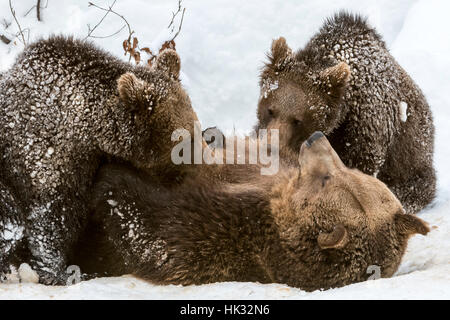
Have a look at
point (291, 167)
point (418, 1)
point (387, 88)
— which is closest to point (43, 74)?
point (291, 167)

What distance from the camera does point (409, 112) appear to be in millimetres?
7523

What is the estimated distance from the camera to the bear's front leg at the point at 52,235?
18.5 feet

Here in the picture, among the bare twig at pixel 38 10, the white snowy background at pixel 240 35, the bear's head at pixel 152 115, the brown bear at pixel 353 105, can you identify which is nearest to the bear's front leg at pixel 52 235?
the bear's head at pixel 152 115

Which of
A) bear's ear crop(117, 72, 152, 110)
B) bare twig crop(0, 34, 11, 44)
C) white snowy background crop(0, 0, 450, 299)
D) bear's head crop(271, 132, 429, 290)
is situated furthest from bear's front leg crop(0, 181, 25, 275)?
bare twig crop(0, 34, 11, 44)

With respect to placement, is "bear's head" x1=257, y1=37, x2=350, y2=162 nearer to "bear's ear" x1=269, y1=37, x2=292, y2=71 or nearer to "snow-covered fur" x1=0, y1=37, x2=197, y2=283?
"bear's ear" x1=269, y1=37, x2=292, y2=71

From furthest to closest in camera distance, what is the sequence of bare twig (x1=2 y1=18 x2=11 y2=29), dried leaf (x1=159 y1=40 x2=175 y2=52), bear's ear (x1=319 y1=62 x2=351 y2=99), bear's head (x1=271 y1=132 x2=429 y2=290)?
bare twig (x1=2 y1=18 x2=11 y2=29) → dried leaf (x1=159 y1=40 x2=175 y2=52) → bear's ear (x1=319 y1=62 x2=351 y2=99) → bear's head (x1=271 y1=132 x2=429 y2=290)

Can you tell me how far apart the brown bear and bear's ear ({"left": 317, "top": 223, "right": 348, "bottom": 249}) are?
1470 mm

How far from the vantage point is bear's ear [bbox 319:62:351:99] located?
6.77m

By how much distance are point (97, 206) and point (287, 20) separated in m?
5.65

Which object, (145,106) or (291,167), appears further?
(291,167)

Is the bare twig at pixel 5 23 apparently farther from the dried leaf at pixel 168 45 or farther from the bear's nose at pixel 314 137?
the bear's nose at pixel 314 137

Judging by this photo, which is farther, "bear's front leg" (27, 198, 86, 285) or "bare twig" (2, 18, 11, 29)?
"bare twig" (2, 18, 11, 29)

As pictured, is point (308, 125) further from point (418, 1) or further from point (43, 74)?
point (418, 1)

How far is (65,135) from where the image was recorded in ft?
18.7
